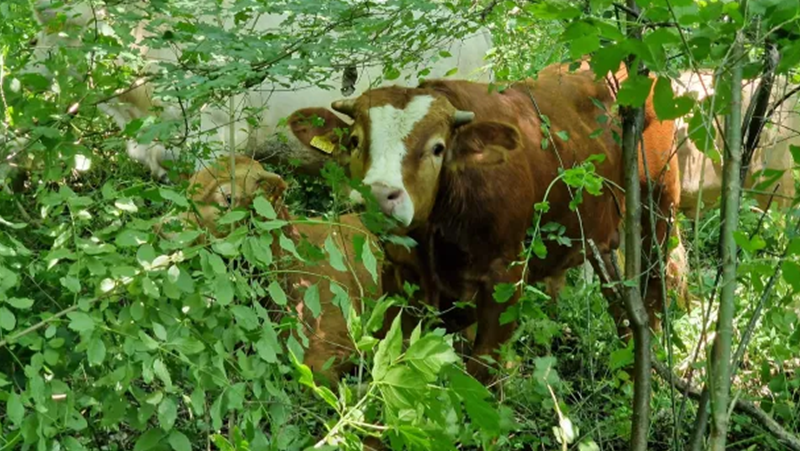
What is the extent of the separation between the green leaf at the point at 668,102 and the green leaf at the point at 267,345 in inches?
47.3

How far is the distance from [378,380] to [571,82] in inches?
173

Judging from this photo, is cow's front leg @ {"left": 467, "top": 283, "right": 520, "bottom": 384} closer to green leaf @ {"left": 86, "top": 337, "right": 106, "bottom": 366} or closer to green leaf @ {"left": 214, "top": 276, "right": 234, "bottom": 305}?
green leaf @ {"left": 214, "top": 276, "right": 234, "bottom": 305}

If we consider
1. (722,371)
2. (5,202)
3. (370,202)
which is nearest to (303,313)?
Result: (370,202)

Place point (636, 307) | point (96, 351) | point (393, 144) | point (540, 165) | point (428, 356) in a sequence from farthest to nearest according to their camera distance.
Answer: point (540, 165) → point (393, 144) → point (636, 307) → point (96, 351) → point (428, 356)

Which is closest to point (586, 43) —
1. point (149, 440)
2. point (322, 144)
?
point (149, 440)

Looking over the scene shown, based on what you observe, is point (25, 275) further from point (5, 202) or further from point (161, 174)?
point (161, 174)

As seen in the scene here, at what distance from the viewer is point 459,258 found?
5625mm

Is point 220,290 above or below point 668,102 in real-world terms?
below

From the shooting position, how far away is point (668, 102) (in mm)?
2951

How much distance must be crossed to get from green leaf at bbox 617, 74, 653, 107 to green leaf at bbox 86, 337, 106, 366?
1500mm

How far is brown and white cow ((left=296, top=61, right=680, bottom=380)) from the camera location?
518cm

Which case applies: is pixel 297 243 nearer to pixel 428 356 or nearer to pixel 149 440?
pixel 149 440

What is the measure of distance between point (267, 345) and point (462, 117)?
275 centimetres

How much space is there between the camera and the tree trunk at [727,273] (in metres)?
3.03
